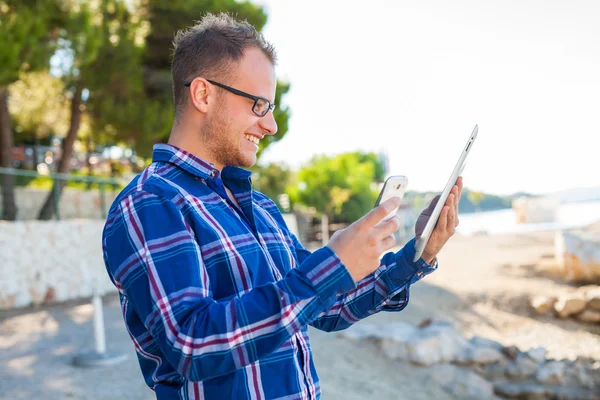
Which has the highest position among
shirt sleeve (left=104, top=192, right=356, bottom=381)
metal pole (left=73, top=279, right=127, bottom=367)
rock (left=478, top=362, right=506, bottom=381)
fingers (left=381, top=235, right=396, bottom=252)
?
fingers (left=381, top=235, right=396, bottom=252)

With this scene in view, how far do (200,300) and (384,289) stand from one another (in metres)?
0.67

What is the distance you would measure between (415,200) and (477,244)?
23.0 m

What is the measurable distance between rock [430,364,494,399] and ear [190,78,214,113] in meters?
4.79

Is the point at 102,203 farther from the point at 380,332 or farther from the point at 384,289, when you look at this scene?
the point at 384,289

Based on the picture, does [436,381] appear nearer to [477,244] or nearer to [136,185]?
[136,185]

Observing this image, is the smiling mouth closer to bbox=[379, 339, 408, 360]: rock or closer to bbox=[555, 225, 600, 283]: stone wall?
bbox=[379, 339, 408, 360]: rock

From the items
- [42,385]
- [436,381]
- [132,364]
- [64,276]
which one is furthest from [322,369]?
[64,276]

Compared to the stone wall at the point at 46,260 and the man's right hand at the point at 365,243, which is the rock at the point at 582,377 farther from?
the stone wall at the point at 46,260

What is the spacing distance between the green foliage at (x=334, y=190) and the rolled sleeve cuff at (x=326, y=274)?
25355 millimetres

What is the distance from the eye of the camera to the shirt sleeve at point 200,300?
3.57 feet

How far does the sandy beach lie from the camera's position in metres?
4.77

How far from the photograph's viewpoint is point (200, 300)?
112cm

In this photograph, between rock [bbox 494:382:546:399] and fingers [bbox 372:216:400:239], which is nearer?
fingers [bbox 372:216:400:239]

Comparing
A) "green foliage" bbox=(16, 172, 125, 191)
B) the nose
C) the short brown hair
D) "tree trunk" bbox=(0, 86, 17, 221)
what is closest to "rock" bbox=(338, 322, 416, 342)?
the nose
